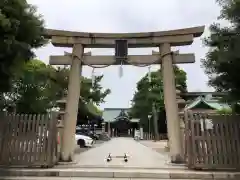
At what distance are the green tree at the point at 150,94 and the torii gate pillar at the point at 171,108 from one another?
91.3 ft

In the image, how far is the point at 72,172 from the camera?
8.17m

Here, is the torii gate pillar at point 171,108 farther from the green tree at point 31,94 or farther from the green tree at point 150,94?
the green tree at point 150,94

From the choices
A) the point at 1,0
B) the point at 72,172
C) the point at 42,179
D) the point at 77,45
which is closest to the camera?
the point at 1,0

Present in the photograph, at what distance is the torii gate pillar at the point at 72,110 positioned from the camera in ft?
32.4

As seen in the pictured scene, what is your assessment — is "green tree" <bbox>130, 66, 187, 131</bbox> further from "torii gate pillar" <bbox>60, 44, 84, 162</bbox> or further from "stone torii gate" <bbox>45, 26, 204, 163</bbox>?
"torii gate pillar" <bbox>60, 44, 84, 162</bbox>

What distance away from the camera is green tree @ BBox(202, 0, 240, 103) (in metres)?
7.59

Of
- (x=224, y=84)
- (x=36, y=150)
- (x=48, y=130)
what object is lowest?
(x=36, y=150)

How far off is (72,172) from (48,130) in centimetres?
174

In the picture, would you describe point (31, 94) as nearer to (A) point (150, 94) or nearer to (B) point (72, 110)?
(B) point (72, 110)

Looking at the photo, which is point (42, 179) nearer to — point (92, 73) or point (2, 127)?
point (2, 127)

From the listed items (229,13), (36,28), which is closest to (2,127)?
(36,28)

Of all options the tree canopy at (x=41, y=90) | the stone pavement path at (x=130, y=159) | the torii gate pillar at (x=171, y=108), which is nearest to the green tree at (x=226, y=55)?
the torii gate pillar at (x=171, y=108)

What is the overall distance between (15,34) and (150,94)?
33.7 metres

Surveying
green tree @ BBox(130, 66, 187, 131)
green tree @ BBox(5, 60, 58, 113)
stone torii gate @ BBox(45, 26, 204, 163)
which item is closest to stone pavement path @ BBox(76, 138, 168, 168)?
stone torii gate @ BBox(45, 26, 204, 163)
